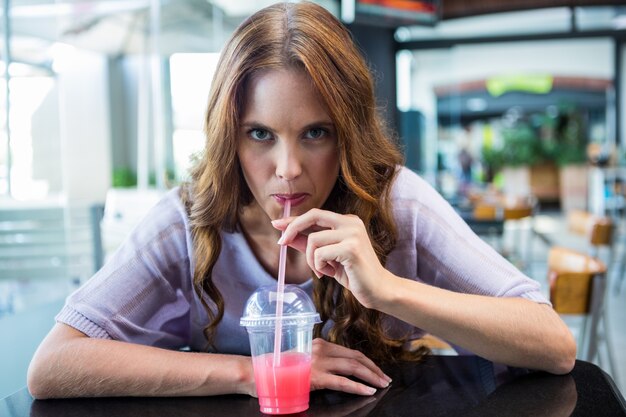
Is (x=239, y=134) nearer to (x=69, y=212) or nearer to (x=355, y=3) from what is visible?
(x=69, y=212)

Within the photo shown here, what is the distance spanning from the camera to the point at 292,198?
3.45 ft

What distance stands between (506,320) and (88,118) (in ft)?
14.2

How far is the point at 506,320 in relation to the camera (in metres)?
1.05

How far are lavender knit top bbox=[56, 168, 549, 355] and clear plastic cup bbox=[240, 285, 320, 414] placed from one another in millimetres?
320

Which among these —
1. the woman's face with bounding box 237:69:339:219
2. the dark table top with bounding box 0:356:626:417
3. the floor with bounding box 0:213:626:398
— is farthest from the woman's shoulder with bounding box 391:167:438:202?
the floor with bounding box 0:213:626:398

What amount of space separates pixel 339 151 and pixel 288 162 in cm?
12

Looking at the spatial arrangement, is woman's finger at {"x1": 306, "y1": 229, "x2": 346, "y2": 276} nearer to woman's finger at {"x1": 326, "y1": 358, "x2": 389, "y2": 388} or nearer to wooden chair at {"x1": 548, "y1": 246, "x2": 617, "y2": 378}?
woman's finger at {"x1": 326, "y1": 358, "x2": 389, "y2": 388}

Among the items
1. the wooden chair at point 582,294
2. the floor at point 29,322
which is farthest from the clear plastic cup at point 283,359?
the wooden chair at point 582,294

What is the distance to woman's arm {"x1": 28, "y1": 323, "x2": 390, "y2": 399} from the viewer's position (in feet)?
3.16

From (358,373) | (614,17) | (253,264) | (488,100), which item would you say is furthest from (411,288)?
(488,100)

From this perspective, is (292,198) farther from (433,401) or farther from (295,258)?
(433,401)

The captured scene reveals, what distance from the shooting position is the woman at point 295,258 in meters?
0.98

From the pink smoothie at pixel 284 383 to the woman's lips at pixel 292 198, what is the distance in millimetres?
268

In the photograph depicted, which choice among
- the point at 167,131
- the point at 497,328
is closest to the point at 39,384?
the point at 497,328
